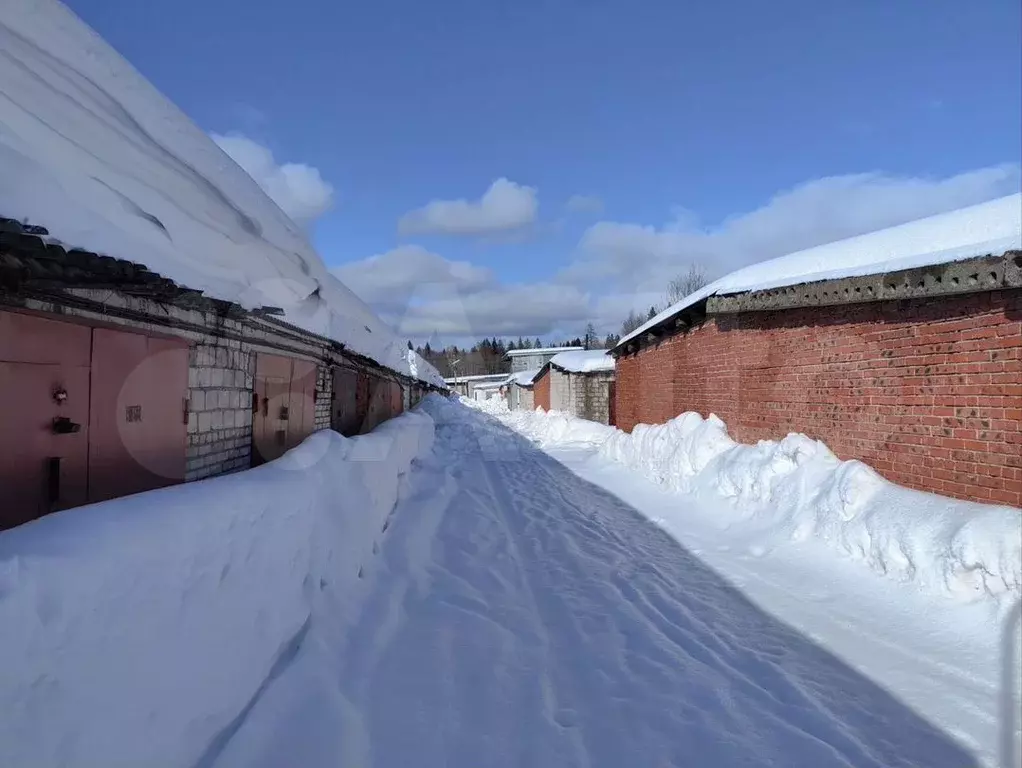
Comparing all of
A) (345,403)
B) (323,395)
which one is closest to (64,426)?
(323,395)

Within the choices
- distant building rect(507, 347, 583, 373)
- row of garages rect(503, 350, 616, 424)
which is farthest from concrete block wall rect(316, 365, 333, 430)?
distant building rect(507, 347, 583, 373)

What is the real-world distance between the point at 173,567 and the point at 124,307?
5.23ft

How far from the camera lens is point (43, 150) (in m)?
2.30

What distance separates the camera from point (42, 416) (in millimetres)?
2625

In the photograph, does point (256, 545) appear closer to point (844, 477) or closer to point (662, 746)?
point (662, 746)

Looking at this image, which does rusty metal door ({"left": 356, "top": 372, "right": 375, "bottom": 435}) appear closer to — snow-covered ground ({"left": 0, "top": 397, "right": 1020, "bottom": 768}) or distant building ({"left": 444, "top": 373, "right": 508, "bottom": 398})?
snow-covered ground ({"left": 0, "top": 397, "right": 1020, "bottom": 768})

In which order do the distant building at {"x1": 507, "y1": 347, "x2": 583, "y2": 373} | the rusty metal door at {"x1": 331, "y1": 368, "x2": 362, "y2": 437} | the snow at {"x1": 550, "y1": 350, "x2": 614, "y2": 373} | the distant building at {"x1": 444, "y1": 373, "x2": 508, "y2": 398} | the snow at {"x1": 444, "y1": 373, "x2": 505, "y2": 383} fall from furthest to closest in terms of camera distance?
the distant building at {"x1": 444, "y1": 373, "x2": 508, "y2": 398} < the snow at {"x1": 444, "y1": 373, "x2": 505, "y2": 383} < the distant building at {"x1": 507, "y1": 347, "x2": 583, "y2": 373} < the snow at {"x1": 550, "y1": 350, "x2": 614, "y2": 373} < the rusty metal door at {"x1": 331, "y1": 368, "x2": 362, "y2": 437}

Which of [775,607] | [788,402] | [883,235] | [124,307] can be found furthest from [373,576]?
[883,235]

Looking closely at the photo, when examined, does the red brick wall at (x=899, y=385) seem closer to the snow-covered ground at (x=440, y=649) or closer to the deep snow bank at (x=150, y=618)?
the snow-covered ground at (x=440, y=649)

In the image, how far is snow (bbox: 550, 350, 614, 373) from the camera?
2047 cm

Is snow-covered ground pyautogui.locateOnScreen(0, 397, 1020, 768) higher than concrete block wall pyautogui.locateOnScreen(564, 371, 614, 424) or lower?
lower

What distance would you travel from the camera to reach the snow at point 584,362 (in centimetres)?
2047

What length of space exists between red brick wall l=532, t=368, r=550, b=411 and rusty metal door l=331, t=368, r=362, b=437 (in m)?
17.6

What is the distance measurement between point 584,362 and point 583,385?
3.23 feet
